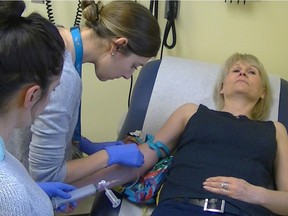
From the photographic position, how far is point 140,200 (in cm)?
164

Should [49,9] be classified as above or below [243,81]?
above

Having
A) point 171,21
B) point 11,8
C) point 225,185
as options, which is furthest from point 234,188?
point 171,21

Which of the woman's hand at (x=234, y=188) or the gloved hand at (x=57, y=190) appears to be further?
the woman's hand at (x=234, y=188)

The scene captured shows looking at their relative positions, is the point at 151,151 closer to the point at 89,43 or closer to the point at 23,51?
the point at 89,43

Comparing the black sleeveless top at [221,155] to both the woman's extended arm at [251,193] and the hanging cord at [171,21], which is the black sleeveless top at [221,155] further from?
the hanging cord at [171,21]

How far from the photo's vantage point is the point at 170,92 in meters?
2.02

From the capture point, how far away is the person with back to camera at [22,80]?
81 cm

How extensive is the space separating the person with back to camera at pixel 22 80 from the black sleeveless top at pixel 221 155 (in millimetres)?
751

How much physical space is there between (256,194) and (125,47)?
731mm

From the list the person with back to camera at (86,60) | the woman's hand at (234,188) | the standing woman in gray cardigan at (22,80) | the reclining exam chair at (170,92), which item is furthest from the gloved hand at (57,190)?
the reclining exam chair at (170,92)

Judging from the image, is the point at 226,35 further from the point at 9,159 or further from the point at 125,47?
the point at 9,159

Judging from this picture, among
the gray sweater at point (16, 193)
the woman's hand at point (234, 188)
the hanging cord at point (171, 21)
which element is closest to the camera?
the gray sweater at point (16, 193)

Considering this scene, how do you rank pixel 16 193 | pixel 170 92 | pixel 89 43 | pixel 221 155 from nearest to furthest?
pixel 16 193
pixel 89 43
pixel 221 155
pixel 170 92

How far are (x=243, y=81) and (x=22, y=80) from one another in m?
1.27
